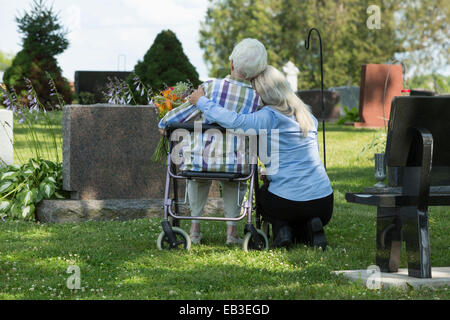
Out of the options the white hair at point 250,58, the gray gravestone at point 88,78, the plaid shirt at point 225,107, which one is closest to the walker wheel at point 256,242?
the plaid shirt at point 225,107

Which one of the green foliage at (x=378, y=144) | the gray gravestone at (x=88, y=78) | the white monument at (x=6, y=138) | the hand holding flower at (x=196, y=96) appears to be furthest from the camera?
the gray gravestone at (x=88, y=78)

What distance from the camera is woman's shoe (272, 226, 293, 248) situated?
4.98 m

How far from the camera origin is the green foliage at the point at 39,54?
1984cm

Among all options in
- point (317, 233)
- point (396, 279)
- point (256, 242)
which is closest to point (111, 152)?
point (256, 242)

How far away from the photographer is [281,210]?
4977 mm

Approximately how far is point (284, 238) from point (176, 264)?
2.74 feet

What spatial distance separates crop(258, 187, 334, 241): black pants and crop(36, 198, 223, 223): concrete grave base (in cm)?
195

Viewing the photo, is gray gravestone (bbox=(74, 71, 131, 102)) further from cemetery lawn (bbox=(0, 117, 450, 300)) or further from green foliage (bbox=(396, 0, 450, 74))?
green foliage (bbox=(396, 0, 450, 74))

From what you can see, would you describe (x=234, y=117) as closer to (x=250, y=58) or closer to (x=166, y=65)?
(x=250, y=58)

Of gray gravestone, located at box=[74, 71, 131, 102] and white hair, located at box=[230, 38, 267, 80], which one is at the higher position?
gray gravestone, located at box=[74, 71, 131, 102]

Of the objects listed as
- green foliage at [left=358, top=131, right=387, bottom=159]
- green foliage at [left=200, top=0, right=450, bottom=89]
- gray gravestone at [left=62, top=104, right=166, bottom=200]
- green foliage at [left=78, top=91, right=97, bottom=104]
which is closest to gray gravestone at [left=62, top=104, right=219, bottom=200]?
gray gravestone at [left=62, top=104, right=166, bottom=200]

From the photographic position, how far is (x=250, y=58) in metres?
4.80

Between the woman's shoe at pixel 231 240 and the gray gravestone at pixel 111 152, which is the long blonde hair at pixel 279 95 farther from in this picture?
the gray gravestone at pixel 111 152

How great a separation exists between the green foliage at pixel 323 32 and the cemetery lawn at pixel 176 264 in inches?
1523
